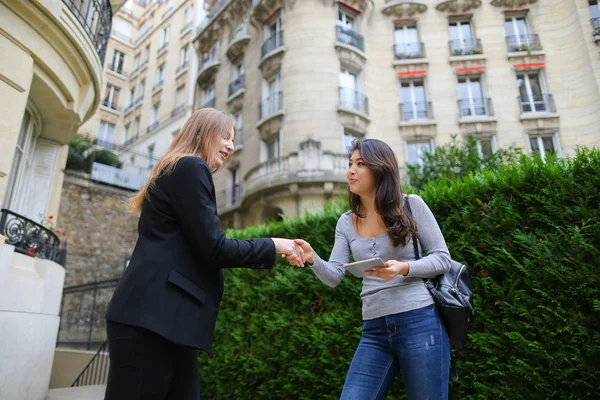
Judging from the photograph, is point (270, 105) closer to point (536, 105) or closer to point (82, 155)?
point (82, 155)

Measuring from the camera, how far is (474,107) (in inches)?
731

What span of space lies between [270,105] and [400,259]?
1674cm

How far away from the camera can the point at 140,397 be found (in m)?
1.79

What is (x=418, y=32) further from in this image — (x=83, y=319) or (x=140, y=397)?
(x=140, y=397)

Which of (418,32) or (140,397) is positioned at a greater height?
(418,32)

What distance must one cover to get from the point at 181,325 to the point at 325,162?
46.4 ft

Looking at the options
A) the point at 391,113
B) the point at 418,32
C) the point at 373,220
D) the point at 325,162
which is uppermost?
the point at 418,32

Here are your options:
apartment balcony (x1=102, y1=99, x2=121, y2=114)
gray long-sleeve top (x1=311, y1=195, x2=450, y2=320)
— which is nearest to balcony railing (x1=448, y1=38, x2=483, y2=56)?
gray long-sleeve top (x1=311, y1=195, x2=450, y2=320)

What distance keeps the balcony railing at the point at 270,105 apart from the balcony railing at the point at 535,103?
1101 centimetres

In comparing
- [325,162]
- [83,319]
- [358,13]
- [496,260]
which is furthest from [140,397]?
[358,13]

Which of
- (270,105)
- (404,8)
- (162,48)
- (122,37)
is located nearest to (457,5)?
(404,8)

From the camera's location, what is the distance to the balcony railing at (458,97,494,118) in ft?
60.4

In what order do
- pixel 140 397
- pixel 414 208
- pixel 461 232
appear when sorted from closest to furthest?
pixel 140 397 < pixel 414 208 < pixel 461 232

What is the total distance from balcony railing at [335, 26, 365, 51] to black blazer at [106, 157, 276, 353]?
17608 millimetres
